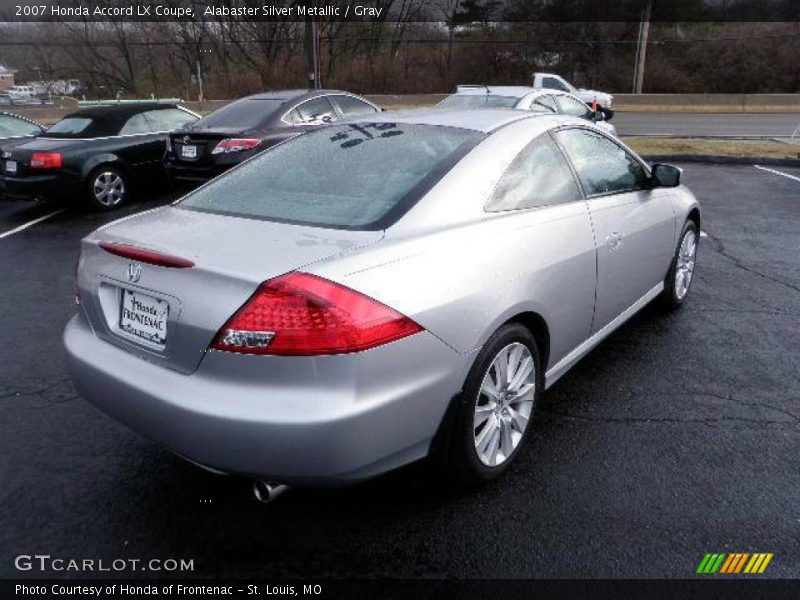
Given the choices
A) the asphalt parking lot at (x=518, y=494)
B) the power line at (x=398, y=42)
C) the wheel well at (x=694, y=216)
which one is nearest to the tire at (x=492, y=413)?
the asphalt parking lot at (x=518, y=494)

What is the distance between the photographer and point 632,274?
12.2 feet

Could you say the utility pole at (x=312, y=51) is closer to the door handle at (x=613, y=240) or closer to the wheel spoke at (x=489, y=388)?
the door handle at (x=613, y=240)

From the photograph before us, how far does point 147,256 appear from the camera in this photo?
231 cm

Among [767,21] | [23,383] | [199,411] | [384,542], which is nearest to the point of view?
[199,411]

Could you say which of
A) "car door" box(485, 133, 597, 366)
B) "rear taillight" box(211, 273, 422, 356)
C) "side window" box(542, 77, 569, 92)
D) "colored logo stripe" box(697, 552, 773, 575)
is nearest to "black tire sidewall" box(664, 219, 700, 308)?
"car door" box(485, 133, 597, 366)

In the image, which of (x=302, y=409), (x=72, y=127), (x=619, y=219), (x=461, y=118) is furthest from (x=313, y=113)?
(x=302, y=409)

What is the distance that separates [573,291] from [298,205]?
4.40 feet

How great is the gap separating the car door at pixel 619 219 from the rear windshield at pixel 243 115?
5.44 m

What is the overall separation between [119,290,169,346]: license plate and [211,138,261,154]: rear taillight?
226 inches

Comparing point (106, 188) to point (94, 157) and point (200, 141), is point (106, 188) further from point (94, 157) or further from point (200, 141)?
point (200, 141)

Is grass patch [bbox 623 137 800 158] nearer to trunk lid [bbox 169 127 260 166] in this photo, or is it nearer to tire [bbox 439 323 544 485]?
trunk lid [bbox 169 127 260 166]

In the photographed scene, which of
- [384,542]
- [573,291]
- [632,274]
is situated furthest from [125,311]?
[632,274]

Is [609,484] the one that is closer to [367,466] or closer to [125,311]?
[367,466]

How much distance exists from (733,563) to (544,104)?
356 inches
